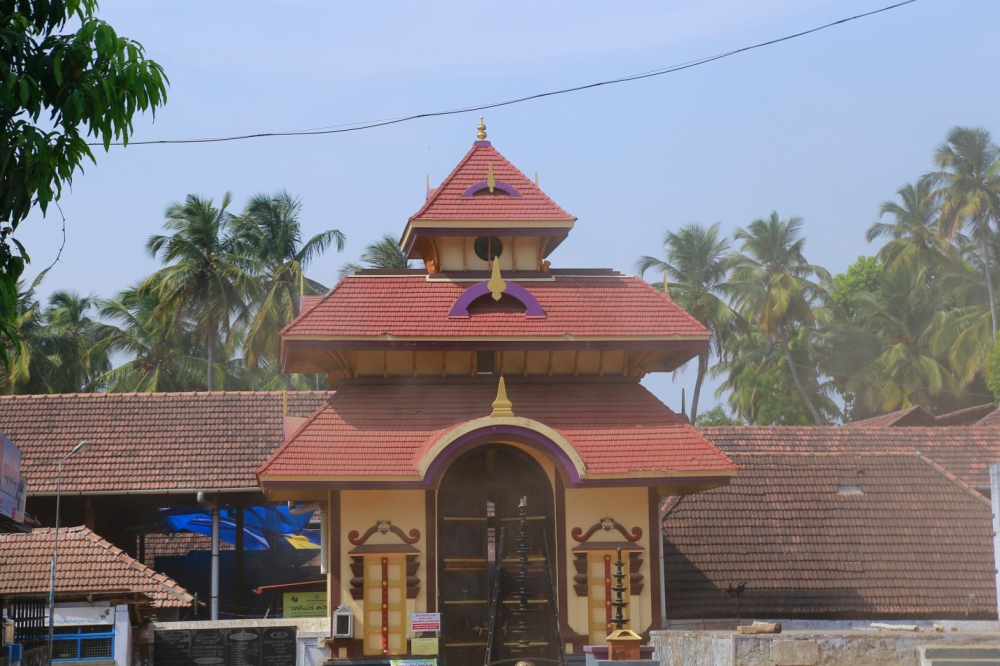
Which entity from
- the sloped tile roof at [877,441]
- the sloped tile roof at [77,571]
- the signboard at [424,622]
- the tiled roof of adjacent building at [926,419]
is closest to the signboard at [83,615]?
the sloped tile roof at [77,571]

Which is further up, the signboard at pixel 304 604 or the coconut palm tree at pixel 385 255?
the coconut palm tree at pixel 385 255

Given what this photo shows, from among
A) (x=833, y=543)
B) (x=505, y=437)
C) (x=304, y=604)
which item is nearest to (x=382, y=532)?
(x=505, y=437)

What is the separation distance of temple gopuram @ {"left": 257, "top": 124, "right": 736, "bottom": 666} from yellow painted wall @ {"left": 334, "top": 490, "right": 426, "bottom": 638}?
0.02 metres

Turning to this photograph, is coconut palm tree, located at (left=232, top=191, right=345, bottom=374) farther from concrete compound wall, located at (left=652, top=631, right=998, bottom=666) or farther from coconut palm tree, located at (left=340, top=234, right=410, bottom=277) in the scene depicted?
concrete compound wall, located at (left=652, top=631, right=998, bottom=666)

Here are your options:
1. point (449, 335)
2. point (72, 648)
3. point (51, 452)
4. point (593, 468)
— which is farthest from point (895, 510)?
point (51, 452)

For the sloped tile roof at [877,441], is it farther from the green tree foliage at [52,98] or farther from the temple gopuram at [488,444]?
the green tree foliage at [52,98]

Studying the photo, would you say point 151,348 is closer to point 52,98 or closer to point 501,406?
point 501,406

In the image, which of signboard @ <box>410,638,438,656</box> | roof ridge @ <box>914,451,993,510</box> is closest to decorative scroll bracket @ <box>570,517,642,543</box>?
signboard @ <box>410,638,438,656</box>

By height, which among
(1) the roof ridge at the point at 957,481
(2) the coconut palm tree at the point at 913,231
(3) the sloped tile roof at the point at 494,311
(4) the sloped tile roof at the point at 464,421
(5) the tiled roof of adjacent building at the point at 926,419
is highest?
(2) the coconut palm tree at the point at 913,231

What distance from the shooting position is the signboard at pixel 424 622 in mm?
17719

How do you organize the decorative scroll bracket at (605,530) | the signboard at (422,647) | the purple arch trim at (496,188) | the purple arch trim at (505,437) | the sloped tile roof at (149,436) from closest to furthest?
the signboard at (422,647), the purple arch trim at (505,437), the decorative scroll bracket at (605,530), the purple arch trim at (496,188), the sloped tile roof at (149,436)

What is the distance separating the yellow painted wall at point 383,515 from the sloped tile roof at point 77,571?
13.1 ft

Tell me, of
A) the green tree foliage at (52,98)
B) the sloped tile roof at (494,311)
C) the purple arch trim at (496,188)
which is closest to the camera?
the green tree foliage at (52,98)

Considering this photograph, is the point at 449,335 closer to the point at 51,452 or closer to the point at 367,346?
the point at 367,346
